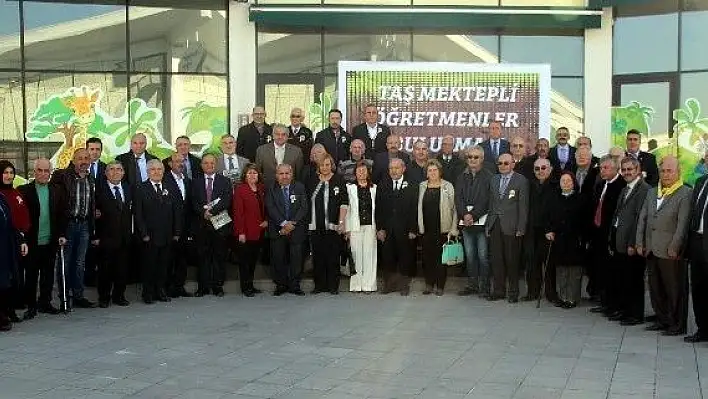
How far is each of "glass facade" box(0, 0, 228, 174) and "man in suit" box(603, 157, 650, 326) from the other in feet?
27.2

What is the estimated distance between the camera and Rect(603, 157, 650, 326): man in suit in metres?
8.62

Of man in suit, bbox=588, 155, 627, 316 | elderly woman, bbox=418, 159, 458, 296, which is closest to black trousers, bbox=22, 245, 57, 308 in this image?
elderly woman, bbox=418, 159, 458, 296

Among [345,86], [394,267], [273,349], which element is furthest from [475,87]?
[273,349]

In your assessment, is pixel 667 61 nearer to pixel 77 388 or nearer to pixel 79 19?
pixel 79 19

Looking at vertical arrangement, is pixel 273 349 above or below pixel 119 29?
below

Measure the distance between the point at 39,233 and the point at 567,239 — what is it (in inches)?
257

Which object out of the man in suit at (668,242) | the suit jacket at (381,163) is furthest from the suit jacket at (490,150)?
the man in suit at (668,242)

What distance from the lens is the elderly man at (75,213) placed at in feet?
30.9

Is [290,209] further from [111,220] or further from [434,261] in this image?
[111,220]

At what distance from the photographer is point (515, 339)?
7.90 meters

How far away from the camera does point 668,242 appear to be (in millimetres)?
8070

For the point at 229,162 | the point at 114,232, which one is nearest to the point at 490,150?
the point at 229,162

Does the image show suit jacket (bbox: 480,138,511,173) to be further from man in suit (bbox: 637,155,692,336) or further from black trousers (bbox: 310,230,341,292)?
man in suit (bbox: 637,155,692,336)

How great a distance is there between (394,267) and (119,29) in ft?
24.4
